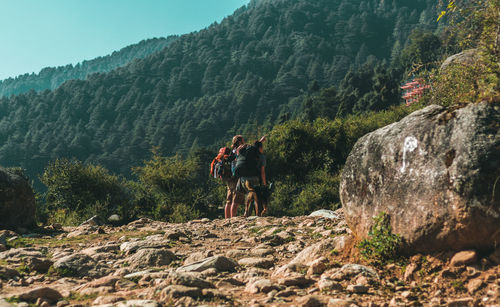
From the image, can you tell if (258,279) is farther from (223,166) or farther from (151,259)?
(223,166)

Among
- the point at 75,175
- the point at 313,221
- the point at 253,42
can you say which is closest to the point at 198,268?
the point at 313,221

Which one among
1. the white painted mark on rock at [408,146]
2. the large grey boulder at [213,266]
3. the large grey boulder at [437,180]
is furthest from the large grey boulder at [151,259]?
the white painted mark on rock at [408,146]

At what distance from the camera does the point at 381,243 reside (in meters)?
3.85

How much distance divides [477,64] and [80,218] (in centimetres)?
1290

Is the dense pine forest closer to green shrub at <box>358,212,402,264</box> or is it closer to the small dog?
green shrub at <box>358,212,402,264</box>

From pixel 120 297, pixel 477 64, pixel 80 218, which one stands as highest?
pixel 477 64

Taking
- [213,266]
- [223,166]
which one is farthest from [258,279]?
[223,166]

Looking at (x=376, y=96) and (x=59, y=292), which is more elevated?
(x=376, y=96)

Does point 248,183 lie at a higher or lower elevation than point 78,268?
higher

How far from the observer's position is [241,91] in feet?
438

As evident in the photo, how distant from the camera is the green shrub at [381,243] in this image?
3.80 meters

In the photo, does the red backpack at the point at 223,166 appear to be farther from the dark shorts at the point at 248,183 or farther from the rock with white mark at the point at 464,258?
the rock with white mark at the point at 464,258

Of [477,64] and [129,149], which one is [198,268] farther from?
[129,149]

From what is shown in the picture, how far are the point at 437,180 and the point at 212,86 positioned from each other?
500 feet
